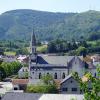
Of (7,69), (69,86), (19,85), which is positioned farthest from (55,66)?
(69,86)

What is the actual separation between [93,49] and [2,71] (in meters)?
70.9

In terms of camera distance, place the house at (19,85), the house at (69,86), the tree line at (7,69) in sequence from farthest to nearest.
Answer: the tree line at (7,69) < the house at (19,85) < the house at (69,86)

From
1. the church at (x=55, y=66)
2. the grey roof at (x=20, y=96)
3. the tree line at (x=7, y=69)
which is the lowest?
the tree line at (x=7, y=69)

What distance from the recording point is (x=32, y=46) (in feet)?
221

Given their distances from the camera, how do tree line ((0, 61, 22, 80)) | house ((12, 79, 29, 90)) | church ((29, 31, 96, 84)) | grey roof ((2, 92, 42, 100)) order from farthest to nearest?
tree line ((0, 61, 22, 80)) < church ((29, 31, 96, 84)) < house ((12, 79, 29, 90)) < grey roof ((2, 92, 42, 100))

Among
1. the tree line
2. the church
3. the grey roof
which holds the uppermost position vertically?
the grey roof

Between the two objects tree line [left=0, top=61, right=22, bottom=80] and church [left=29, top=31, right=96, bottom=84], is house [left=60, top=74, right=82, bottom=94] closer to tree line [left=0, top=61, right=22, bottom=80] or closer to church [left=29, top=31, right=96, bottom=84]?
church [left=29, top=31, right=96, bottom=84]

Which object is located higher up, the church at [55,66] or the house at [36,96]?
the house at [36,96]

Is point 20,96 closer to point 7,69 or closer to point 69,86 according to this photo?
point 69,86

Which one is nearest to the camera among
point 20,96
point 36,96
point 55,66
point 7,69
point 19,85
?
point 36,96

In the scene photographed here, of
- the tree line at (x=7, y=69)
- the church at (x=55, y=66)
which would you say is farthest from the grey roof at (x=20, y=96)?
the tree line at (x=7, y=69)

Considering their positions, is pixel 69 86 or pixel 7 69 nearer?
pixel 69 86

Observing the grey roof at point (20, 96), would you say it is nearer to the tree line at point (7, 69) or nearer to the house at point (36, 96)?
the house at point (36, 96)

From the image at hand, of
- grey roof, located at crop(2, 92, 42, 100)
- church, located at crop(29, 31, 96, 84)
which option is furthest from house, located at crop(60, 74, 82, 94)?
church, located at crop(29, 31, 96, 84)
